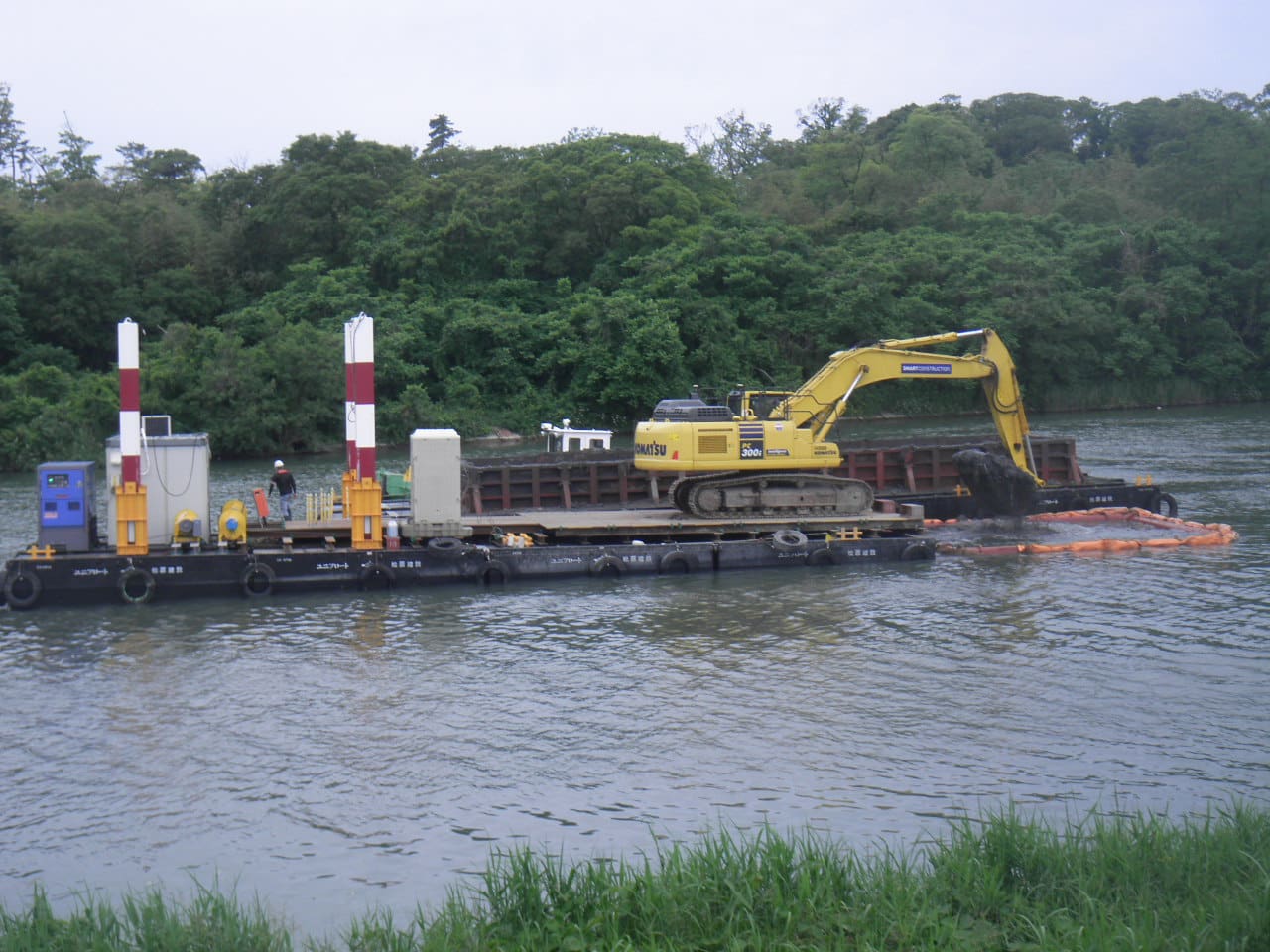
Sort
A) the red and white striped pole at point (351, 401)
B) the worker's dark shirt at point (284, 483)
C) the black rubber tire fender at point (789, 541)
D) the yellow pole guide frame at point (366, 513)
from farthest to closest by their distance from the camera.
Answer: the worker's dark shirt at point (284, 483), the black rubber tire fender at point (789, 541), the yellow pole guide frame at point (366, 513), the red and white striped pole at point (351, 401)

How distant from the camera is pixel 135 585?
1992 centimetres

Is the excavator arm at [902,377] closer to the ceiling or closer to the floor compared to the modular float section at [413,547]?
closer to the ceiling

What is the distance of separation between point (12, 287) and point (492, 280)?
23.5 meters

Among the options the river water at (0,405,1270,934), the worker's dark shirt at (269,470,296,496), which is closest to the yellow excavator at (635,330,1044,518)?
the river water at (0,405,1270,934)

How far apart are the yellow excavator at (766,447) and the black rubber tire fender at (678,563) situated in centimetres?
217

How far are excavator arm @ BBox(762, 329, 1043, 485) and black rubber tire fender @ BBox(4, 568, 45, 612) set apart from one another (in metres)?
13.6

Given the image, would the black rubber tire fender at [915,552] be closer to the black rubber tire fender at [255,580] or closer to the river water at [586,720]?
the river water at [586,720]

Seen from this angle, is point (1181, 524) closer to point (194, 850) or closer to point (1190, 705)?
point (1190, 705)

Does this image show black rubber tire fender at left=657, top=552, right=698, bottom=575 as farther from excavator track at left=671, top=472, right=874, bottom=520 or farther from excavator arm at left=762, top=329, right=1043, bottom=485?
excavator arm at left=762, top=329, right=1043, bottom=485

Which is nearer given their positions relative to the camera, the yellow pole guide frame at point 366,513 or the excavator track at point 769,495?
the yellow pole guide frame at point 366,513

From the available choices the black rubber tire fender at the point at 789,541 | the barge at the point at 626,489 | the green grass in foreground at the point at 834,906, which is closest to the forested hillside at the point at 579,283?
the barge at the point at 626,489

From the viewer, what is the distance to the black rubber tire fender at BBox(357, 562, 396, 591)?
2095 cm

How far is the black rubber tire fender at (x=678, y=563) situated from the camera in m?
22.3

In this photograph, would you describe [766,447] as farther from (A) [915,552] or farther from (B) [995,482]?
(B) [995,482]
